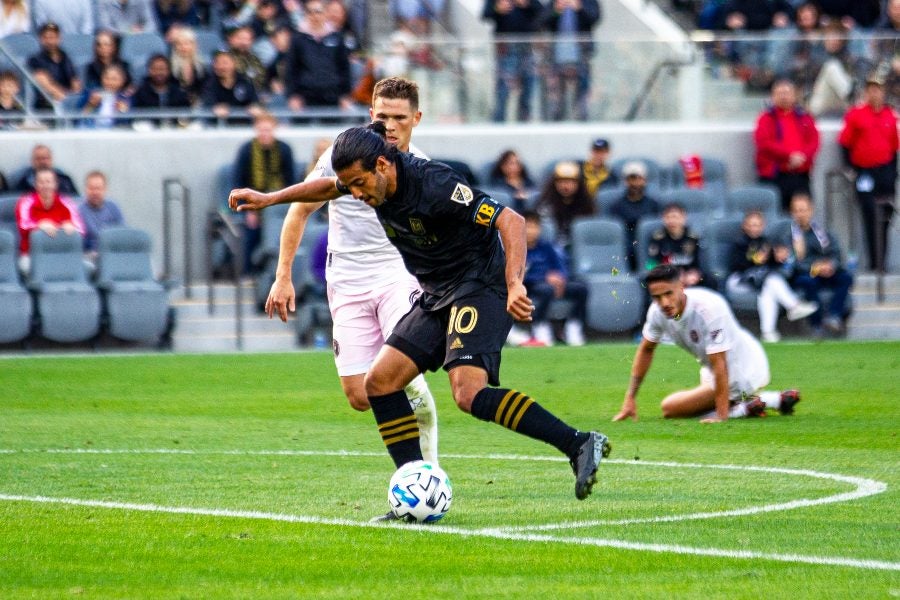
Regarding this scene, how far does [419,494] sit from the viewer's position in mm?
7371

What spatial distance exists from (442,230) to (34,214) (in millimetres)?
12186

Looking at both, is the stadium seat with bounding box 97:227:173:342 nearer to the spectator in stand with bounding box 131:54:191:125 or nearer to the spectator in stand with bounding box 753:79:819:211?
the spectator in stand with bounding box 131:54:191:125

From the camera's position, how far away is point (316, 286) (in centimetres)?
1905

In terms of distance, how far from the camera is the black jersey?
7.32 m

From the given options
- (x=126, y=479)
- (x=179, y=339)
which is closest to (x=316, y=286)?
(x=179, y=339)

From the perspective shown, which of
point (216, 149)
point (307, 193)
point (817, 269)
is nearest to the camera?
point (307, 193)

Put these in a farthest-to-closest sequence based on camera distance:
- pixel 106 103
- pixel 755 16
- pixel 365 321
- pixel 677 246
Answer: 1. pixel 755 16
2. pixel 106 103
3. pixel 677 246
4. pixel 365 321

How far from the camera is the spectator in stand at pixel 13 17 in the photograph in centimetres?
2122

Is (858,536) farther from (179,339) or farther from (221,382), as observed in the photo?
(179,339)

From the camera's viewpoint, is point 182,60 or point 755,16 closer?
point 182,60

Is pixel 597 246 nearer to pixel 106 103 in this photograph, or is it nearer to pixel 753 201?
pixel 753 201

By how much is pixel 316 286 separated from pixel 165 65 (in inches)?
145

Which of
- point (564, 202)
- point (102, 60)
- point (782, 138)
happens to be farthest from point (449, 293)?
point (782, 138)

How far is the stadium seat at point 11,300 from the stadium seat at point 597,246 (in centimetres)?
635
